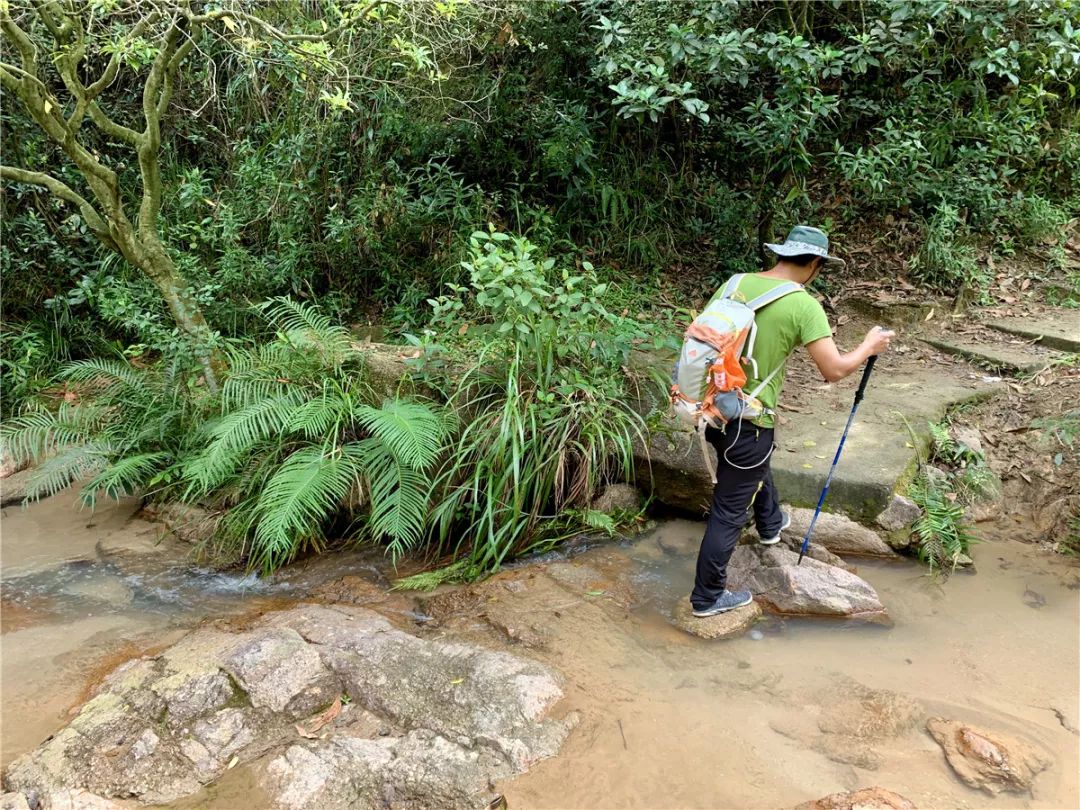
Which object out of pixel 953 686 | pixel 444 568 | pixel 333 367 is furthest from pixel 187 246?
pixel 953 686

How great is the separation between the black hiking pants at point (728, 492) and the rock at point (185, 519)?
312 cm

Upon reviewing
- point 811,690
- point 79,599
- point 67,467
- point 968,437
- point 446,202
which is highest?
point 446,202

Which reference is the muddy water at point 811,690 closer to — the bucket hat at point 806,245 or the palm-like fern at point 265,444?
the palm-like fern at point 265,444

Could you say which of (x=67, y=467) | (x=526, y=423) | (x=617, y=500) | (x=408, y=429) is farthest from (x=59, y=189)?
(x=617, y=500)

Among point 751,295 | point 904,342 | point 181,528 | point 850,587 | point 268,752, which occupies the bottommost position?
point 181,528

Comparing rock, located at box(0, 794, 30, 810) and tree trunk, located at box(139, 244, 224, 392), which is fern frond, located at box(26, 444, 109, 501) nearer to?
tree trunk, located at box(139, 244, 224, 392)

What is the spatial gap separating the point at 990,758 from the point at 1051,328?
4.19 metres

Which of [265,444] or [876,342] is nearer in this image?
[876,342]

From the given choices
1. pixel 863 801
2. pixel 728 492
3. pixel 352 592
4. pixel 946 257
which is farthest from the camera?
pixel 946 257

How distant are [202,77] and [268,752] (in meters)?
6.91

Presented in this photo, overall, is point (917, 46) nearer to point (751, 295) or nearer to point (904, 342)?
point (904, 342)

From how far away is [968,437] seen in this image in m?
4.43

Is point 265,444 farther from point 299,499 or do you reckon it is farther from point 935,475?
point 935,475

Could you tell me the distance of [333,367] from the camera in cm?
488
